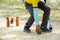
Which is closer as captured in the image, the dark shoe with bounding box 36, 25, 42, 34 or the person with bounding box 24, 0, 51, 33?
the dark shoe with bounding box 36, 25, 42, 34

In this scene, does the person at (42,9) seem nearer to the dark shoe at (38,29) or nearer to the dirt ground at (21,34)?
the dirt ground at (21,34)

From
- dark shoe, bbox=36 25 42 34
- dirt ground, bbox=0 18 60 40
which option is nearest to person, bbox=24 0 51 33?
dirt ground, bbox=0 18 60 40

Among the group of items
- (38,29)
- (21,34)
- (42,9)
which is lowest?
(21,34)

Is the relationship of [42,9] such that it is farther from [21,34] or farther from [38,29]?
[21,34]

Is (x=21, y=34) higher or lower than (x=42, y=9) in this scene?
lower

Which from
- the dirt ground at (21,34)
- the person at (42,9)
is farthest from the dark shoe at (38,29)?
the person at (42,9)

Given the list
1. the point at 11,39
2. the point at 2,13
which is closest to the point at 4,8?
the point at 2,13

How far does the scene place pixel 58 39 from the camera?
873 centimetres

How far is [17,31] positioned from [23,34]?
0.49 m

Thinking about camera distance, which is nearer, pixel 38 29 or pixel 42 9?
pixel 38 29

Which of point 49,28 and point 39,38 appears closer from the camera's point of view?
point 39,38

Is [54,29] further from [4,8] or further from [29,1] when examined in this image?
[4,8]

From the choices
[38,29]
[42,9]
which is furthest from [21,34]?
[42,9]

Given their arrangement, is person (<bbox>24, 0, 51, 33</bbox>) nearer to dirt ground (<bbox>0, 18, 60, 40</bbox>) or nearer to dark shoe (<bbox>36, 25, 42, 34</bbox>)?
dirt ground (<bbox>0, 18, 60, 40</bbox>)
